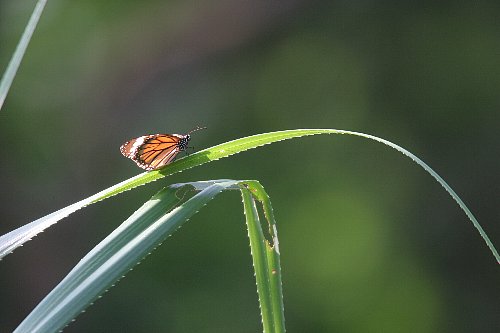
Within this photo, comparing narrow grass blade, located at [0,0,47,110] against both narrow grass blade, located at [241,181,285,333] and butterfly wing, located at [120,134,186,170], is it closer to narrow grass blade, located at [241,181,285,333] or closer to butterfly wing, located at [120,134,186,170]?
narrow grass blade, located at [241,181,285,333]

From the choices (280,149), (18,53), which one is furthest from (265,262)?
(280,149)

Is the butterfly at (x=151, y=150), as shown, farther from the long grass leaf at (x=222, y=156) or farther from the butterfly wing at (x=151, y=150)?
the long grass leaf at (x=222, y=156)

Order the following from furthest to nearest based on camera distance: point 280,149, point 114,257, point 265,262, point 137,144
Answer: point 280,149
point 137,144
point 265,262
point 114,257

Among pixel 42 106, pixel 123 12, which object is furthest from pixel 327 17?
pixel 42 106

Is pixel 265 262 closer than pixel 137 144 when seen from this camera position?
Yes

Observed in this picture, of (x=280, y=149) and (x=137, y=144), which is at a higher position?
(x=137, y=144)

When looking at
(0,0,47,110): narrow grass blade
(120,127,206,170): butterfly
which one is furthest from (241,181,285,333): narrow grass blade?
(120,127,206,170): butterfly

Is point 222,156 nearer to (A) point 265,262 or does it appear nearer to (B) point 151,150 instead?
(A) point 265,262
